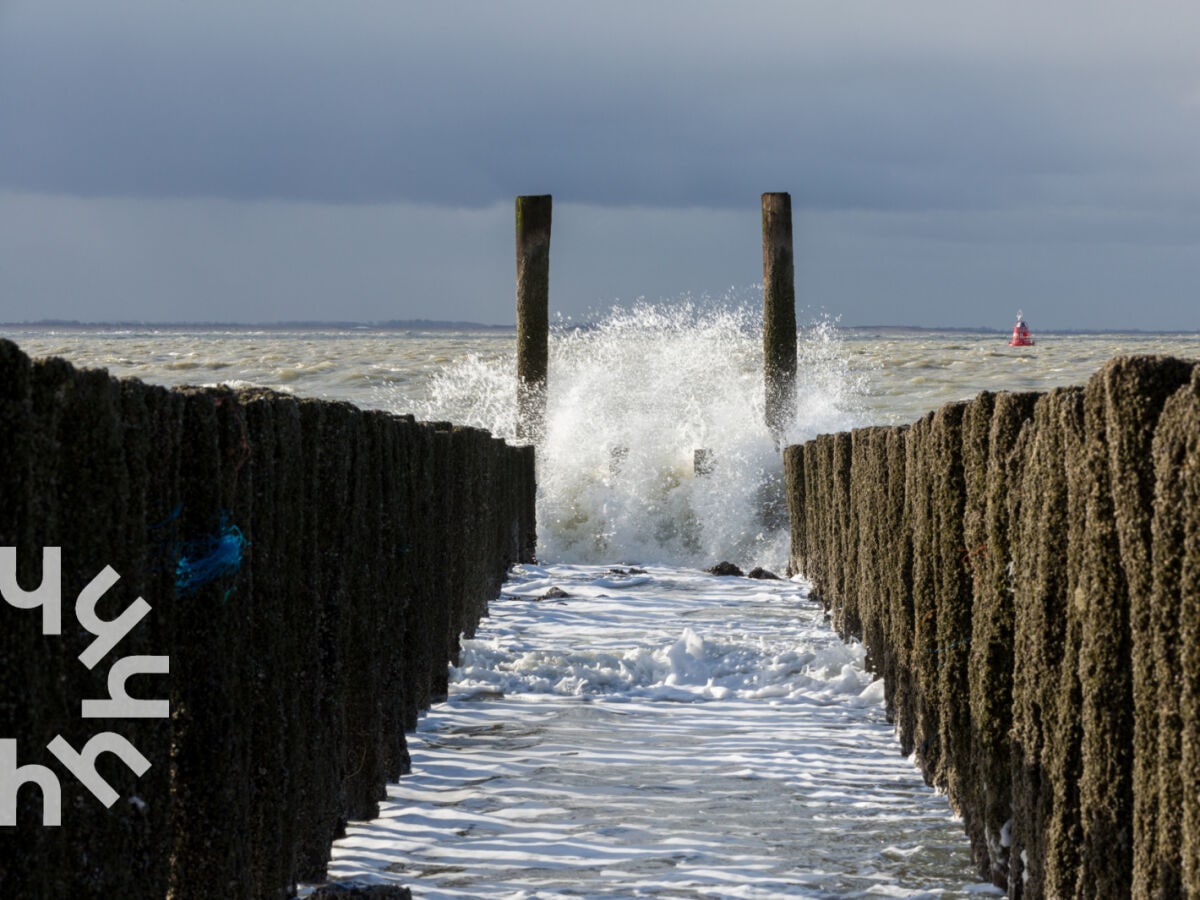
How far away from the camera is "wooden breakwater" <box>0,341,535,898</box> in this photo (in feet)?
9.11

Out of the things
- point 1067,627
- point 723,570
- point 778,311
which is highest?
point 778,311

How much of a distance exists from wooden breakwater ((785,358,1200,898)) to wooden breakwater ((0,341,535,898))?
2.39m

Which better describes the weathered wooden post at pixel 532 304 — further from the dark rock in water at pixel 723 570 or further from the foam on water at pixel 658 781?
the foam on water at pixel 658 781

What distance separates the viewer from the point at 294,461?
490cm

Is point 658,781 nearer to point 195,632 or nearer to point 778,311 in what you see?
point 195,632

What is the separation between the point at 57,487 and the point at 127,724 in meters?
0.63

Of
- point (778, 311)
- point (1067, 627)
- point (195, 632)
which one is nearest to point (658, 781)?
point (1067, 627)

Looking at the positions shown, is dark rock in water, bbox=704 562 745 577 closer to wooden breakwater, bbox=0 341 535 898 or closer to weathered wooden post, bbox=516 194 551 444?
weathered wooden post, bbox=516 194 551 444

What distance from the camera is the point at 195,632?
12.7ft

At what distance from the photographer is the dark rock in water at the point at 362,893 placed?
455cm

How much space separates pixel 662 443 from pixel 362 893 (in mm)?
17631

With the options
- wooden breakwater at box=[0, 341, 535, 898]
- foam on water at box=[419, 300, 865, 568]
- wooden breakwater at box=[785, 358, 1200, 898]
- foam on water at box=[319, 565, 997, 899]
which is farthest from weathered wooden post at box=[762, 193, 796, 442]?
wooden breakwater at box=[0, 341, 535, 898]

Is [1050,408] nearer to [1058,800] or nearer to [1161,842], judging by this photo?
[1058,800]

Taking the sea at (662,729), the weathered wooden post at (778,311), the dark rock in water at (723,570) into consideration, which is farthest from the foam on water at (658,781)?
the weathered wooden post at (778,311)
